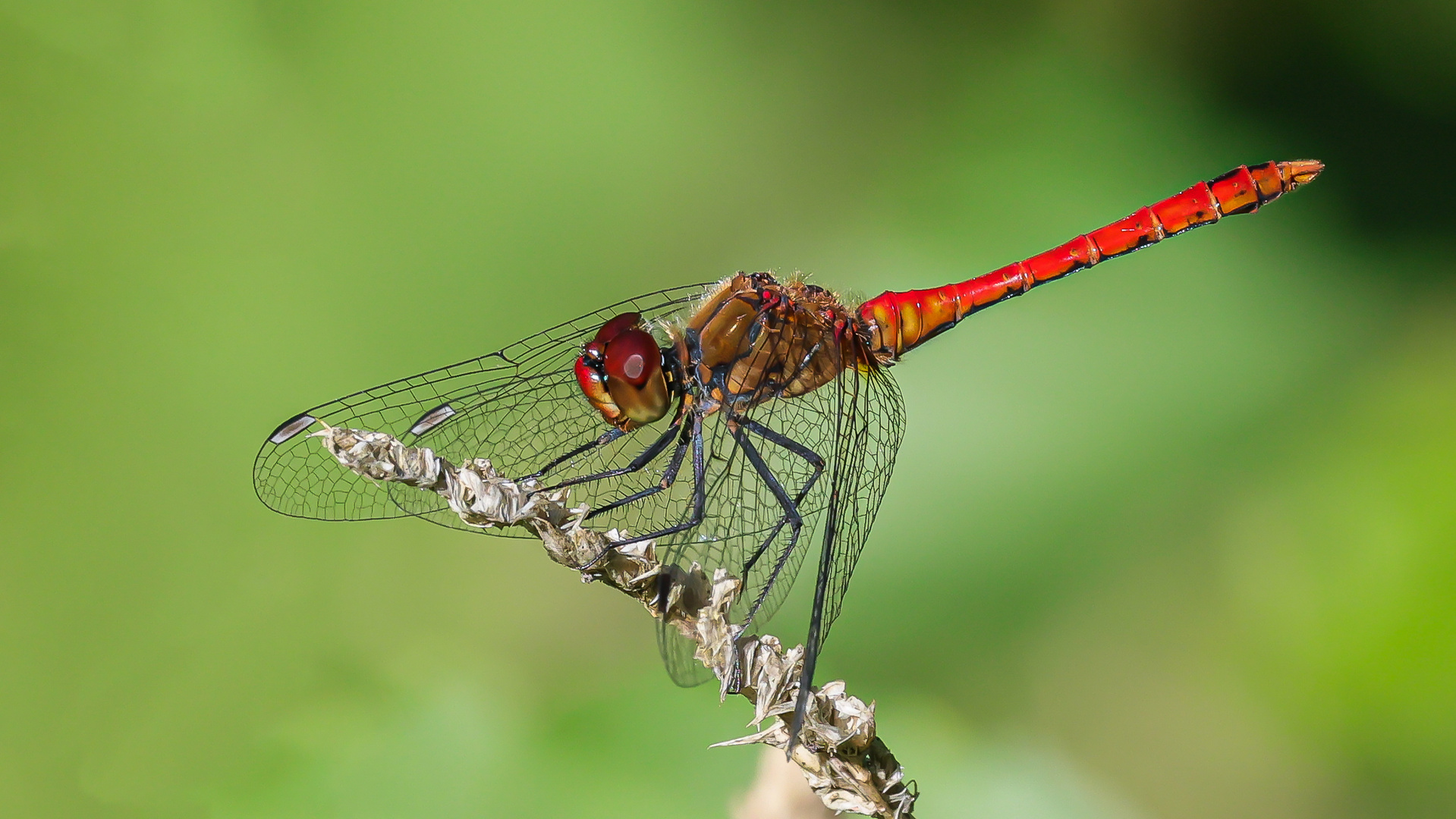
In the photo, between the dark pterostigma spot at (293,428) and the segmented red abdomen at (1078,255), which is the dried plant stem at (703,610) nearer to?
the dark pterostigma spot at (293,428)

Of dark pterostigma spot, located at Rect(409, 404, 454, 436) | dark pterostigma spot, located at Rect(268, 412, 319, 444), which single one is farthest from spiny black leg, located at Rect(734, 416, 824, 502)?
dark pterostigma spot, located at Rect(268, 412, 319, 444)

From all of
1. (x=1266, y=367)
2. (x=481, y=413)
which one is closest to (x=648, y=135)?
(x=481, y=413)

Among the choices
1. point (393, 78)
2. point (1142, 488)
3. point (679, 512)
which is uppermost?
point (393, 78)

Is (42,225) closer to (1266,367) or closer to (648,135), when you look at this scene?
(648,135)

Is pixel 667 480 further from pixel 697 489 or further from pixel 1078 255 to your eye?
pixel 1078 255

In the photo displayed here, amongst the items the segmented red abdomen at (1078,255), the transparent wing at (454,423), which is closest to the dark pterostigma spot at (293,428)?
the transparent wing at (454,423)

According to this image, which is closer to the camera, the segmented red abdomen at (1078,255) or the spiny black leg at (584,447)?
the spiny black leg at (584,447)

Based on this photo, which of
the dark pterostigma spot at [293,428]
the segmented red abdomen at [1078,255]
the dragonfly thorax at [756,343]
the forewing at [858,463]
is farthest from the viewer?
the segmented red abdomen at [1078,255]
